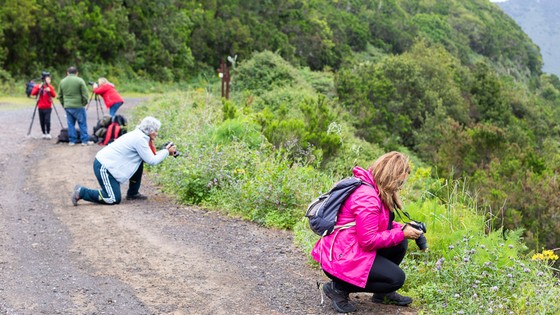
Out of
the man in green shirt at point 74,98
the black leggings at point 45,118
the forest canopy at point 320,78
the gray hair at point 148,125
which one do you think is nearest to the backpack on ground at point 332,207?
the forest canopy at point 320,78

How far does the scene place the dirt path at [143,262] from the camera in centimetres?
545

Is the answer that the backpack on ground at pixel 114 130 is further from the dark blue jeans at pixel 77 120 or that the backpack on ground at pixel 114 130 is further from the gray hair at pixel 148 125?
the gray hair at pixel 148 125

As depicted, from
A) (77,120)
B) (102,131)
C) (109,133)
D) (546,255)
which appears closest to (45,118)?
(77,120)

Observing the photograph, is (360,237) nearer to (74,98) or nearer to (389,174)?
(389,174)

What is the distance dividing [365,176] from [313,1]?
86.0 meters

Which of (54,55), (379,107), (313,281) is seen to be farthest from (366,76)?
(313,281)

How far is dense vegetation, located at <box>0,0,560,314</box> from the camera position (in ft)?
20.7

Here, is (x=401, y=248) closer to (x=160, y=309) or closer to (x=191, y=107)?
(x=160, y=309)

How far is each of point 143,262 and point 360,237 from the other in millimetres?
2483

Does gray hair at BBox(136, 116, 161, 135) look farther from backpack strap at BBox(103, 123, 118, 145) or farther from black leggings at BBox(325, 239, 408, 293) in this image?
backpack strap at BBox(103, 123, 118, 145)

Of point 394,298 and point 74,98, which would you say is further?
point 74,98

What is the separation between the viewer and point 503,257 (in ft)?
18.7

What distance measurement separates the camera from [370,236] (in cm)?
499

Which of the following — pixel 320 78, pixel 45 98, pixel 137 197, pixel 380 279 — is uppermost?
pixel 380 279
